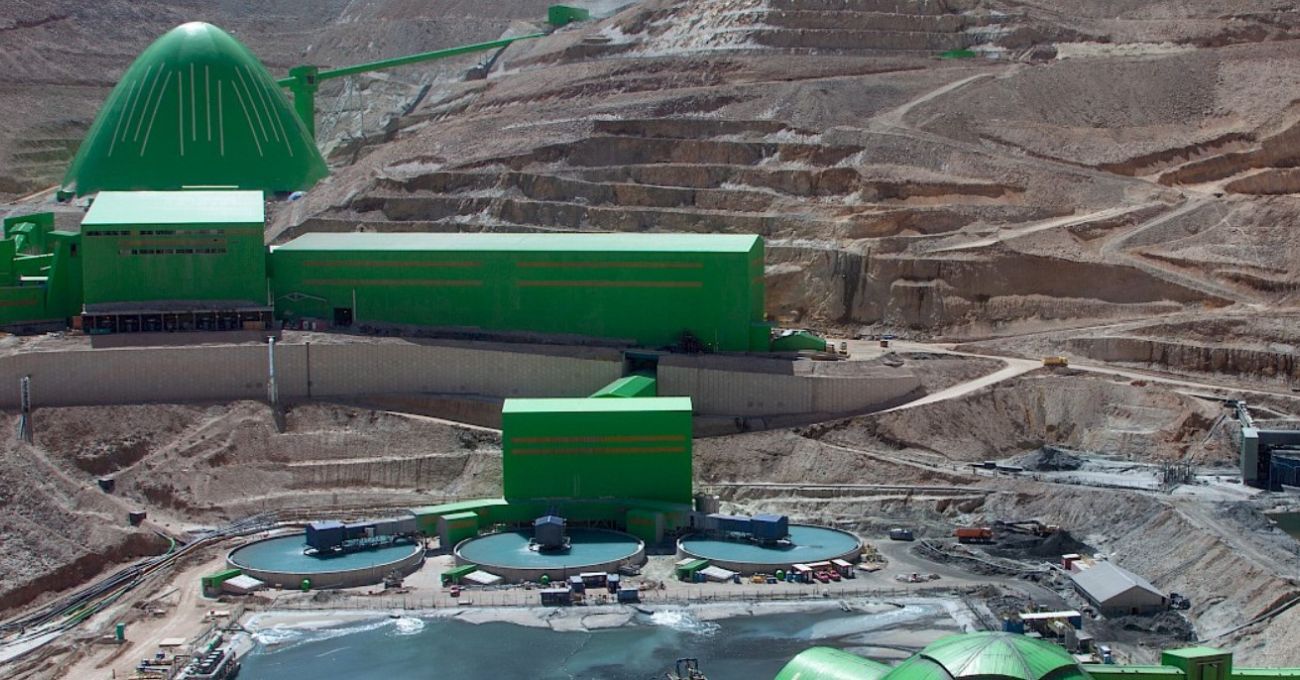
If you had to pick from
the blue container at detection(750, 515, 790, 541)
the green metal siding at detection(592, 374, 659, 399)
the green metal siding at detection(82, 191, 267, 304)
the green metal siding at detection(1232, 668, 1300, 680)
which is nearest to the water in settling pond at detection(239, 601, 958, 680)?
the blue container at detection(750, 515, 790, 541)

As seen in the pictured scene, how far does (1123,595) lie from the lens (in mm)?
50156

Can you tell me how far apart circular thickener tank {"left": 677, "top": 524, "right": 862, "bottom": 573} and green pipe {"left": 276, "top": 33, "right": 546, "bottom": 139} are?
50095 mm

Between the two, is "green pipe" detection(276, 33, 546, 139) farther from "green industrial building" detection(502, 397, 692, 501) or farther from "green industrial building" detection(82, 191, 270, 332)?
"green industrial building" detection(502, 397, 692, 501)

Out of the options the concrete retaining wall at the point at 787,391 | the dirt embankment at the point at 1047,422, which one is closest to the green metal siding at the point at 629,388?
the concrete retaining wall at the point at 787,391

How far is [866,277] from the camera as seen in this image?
76.9 meters

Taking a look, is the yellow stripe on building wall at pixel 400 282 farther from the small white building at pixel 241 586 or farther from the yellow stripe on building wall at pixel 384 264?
the small white building at pixel 241 586

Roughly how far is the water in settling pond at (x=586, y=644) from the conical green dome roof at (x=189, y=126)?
40.6m

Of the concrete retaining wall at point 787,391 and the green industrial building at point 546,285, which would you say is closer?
the concrete retaining wall at point 787,391

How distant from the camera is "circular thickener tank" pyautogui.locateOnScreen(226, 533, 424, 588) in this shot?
54438mm

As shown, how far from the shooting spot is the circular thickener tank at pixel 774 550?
5541cm

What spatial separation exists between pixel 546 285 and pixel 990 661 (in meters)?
37.0

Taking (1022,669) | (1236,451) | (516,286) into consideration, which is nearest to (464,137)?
(516,286)

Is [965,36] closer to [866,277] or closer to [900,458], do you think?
[866,277]

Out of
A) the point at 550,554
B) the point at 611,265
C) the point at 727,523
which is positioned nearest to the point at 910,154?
the point at 611,265
